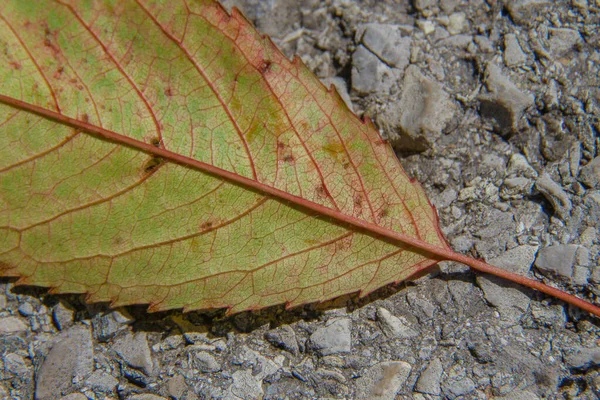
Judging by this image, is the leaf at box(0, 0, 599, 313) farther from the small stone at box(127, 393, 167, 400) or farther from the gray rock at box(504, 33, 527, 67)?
the gray rock at box(504, 33, 527, 67)

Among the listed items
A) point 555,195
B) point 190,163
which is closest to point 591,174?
point 555,195

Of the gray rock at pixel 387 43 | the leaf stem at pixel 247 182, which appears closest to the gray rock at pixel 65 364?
the leaf stem at pixel 247 182

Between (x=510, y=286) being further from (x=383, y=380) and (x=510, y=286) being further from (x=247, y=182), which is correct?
(x=247, y=182)

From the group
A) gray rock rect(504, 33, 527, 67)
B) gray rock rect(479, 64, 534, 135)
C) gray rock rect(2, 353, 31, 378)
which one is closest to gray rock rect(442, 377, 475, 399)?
gray rock rect(479, 64, 534, 135)

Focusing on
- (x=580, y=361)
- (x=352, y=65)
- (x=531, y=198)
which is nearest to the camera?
(x=580, y=361)

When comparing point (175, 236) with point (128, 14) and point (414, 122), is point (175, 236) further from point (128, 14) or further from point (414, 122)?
point (414, 122)

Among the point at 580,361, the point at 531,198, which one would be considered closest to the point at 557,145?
the point at 531,198

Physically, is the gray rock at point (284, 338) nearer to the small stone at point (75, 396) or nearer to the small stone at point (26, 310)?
the small stone at point (75, 396)
